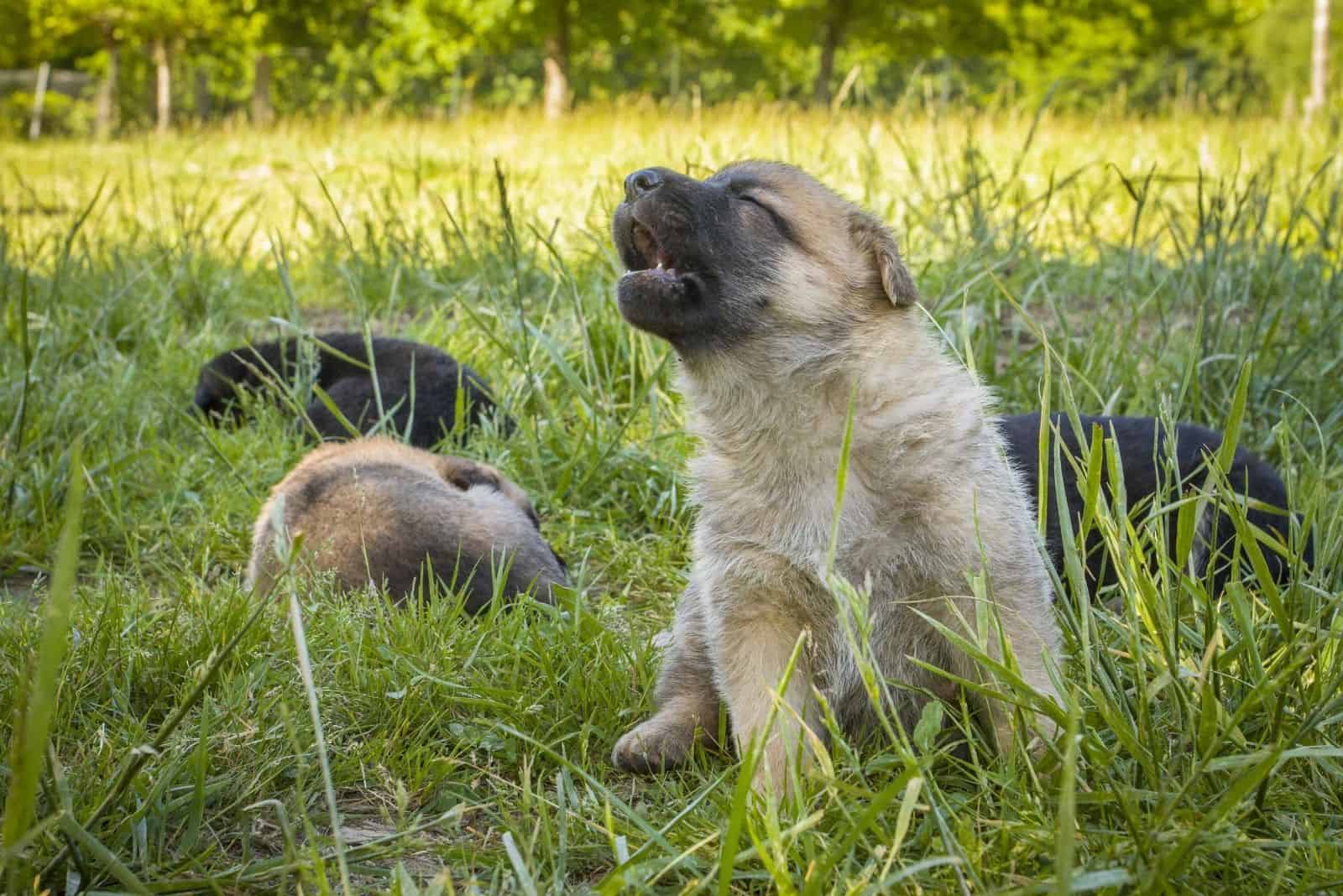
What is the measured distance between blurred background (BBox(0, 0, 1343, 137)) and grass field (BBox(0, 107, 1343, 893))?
17.4m

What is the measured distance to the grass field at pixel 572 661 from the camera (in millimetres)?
1961

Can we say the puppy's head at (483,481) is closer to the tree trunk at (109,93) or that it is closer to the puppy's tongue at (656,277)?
the puppy's tongue at (656,277)

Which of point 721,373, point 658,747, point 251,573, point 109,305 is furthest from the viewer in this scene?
point 109,305

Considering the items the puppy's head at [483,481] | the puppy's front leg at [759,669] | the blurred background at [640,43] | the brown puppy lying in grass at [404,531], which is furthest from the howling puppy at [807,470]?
the blurred background at [640,43]

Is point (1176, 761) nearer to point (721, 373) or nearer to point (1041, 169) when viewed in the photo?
point (721, 373)

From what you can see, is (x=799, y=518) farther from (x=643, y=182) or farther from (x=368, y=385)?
(x=368, y=385)

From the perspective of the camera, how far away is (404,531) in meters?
3.55

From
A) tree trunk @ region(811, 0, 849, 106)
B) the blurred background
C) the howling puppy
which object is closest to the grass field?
the howling puppy

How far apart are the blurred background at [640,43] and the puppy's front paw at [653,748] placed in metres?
20.2

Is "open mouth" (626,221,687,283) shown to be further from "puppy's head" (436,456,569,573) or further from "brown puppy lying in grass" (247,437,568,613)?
"puppy's head" (436,456,569,573)

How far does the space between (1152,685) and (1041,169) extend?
24.1 ft

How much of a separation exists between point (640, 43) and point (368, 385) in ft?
82.7

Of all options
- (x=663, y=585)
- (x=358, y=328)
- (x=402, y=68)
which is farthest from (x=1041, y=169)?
(x=402, y=68)

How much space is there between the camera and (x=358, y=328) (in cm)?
650
